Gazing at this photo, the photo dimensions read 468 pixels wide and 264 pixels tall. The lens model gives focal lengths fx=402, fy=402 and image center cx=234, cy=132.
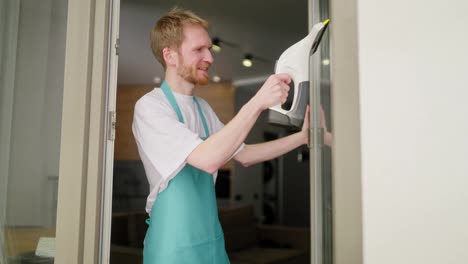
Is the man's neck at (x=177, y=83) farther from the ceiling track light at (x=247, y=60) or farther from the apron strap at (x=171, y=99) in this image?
the ceiling track light at (x=247, y=60)

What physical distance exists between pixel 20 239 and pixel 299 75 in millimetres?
1079

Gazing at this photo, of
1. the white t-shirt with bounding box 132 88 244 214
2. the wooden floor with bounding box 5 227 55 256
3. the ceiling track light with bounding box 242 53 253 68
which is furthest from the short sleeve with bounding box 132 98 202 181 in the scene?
the ceiling track light with bounding box 242 53 253 68

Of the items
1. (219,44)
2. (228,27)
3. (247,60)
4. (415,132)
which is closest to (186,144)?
(415,132)

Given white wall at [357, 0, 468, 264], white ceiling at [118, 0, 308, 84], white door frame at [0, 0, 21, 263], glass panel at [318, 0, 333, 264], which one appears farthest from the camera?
white ceiling at [118, 0, 308, 84]

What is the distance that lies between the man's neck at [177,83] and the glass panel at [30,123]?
1.24ft

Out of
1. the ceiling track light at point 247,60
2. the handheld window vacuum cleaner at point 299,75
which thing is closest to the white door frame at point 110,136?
the handheld window vacuum cleaner at point 299,75

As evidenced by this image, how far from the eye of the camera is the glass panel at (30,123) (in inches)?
52.6

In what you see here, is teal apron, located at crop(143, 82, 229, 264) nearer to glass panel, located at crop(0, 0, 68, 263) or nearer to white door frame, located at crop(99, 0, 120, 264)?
white door frame, located at crop(99, 0, 120, 264)

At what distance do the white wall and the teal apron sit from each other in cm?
65

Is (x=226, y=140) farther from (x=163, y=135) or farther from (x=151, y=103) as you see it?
(x=151, y=103)

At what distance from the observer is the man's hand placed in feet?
3.77

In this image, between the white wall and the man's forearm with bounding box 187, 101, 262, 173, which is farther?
the man's forearm with bounding box 187, 101, 262, 173

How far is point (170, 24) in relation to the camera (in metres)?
1.53

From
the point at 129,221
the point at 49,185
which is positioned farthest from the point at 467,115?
the point at 129,221
